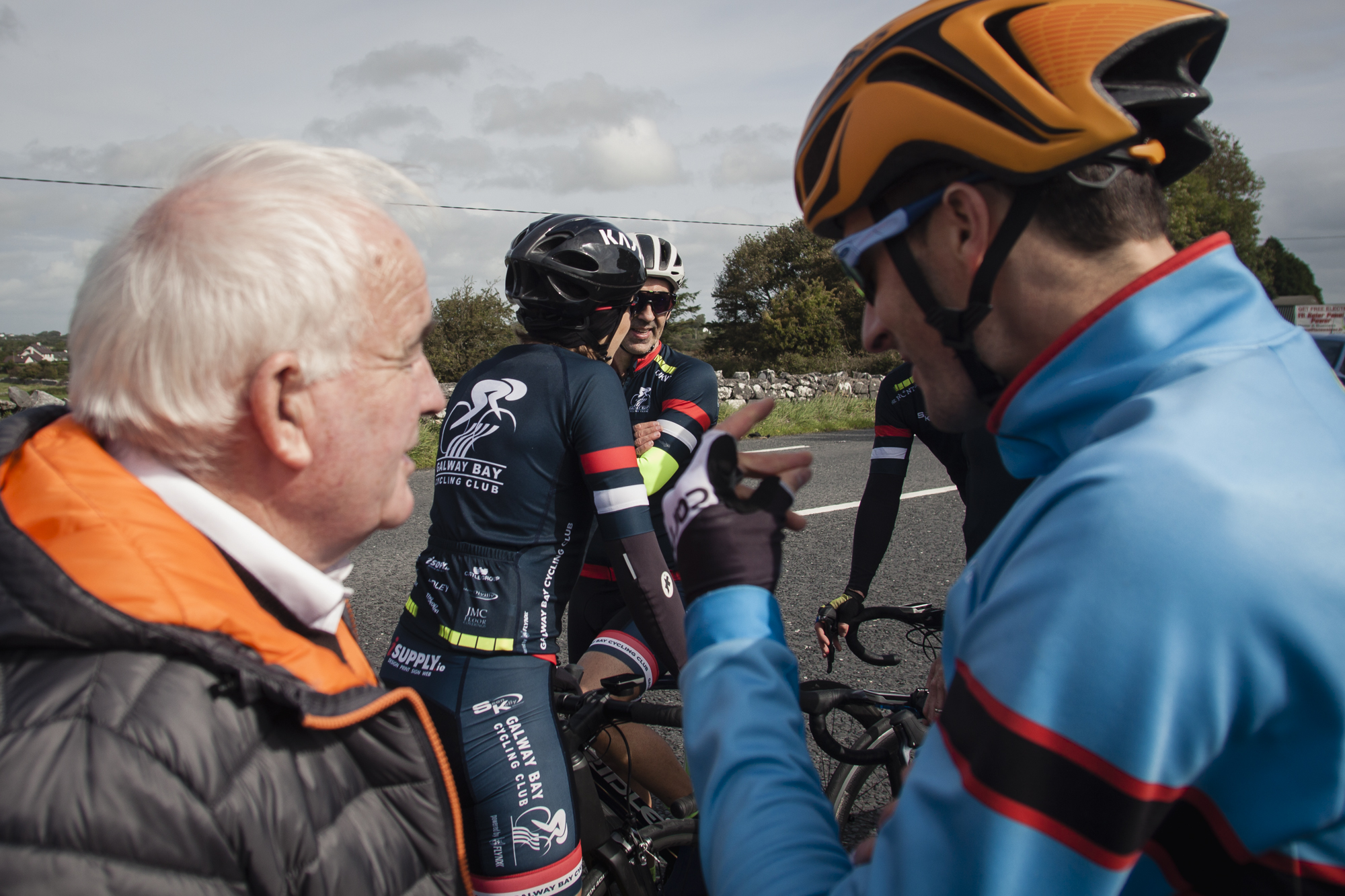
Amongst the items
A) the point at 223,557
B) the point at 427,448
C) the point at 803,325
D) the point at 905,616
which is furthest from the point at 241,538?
the point at 803,325

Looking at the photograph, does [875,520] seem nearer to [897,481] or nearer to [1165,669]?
[897,481]

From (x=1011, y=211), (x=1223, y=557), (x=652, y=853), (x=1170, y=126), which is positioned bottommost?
(x=652, y=853)

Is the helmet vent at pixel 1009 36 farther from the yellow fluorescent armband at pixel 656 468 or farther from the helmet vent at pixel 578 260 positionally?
the yellow fluorescent armband at pixel 656 468

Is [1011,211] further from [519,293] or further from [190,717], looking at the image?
[519,293]

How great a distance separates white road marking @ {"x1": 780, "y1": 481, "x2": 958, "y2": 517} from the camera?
8414mm

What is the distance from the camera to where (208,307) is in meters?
1.03

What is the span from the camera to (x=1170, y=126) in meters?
1.26

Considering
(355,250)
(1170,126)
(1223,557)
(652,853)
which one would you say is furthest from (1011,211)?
(652,853)

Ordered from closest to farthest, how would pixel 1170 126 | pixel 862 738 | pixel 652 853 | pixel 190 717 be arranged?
pixel 190 717 < pixel 1170 126 < pixel 652 853 < pixel 862 738

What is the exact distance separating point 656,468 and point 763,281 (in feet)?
176

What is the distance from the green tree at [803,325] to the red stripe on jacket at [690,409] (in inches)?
1730

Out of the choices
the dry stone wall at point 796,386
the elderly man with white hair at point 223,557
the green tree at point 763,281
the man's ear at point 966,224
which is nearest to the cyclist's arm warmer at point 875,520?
the man's ear at point 966,224

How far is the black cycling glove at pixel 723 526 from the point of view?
1.31m

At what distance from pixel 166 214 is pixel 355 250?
25 cm
